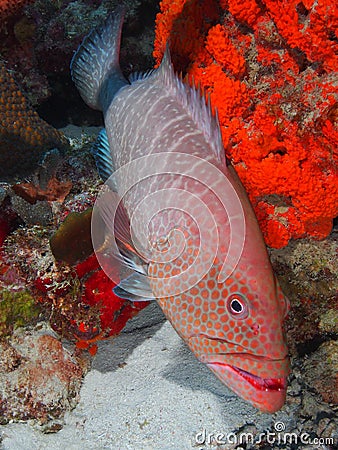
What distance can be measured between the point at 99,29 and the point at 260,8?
1.95m

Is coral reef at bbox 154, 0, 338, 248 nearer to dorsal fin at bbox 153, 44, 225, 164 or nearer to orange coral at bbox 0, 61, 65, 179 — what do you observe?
dorsal fin at bbox 153, 44, 225, 164

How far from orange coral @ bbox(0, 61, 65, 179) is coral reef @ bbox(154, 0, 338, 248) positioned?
7.88ft

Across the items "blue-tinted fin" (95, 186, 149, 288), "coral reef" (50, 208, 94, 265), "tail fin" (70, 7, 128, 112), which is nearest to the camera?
"blue-tinted fin" (95, 186, 149, 288)

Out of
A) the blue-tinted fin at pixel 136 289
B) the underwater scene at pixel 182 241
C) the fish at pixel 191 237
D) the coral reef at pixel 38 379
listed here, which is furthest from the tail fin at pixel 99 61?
the coral reef at pixel 38 379

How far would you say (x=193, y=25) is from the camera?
3.60 m

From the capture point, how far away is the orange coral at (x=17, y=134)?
473cm

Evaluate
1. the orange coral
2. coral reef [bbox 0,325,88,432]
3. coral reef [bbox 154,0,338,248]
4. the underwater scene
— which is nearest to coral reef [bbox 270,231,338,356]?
the underwater scene

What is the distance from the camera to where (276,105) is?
3305 millimetres

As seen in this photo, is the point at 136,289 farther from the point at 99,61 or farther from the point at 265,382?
the point at 99,61

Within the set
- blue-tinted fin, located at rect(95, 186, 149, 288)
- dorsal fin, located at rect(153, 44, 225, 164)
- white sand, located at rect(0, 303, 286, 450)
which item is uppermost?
dorsal fin, located at rect(153, 44, 225, 164)

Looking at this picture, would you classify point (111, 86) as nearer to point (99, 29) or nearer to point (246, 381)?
point (99, 29)

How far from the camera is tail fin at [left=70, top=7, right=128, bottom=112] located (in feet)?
13.5

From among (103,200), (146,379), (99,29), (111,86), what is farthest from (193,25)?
(146,379)

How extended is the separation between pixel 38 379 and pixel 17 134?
118 inches
